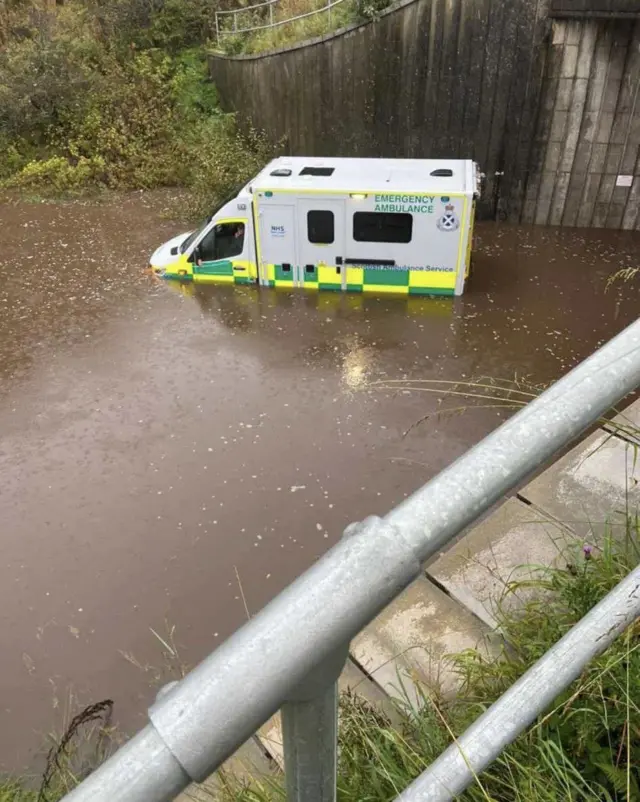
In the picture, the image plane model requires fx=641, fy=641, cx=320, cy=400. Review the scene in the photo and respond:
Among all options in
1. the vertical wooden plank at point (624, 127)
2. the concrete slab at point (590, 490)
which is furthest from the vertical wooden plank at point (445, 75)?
the concrete slab at point (590, 490)

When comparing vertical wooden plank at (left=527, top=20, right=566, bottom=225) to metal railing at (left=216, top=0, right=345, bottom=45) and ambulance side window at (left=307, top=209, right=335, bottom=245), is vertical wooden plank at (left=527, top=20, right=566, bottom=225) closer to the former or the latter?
metal railing at (left=216, top=0, right=345, bottom=45)

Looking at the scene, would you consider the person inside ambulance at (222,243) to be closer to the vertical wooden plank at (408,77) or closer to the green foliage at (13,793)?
the vertical wooden plank at (408,77)

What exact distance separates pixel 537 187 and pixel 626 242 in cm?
192

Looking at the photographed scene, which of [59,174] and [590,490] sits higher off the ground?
[590,490]

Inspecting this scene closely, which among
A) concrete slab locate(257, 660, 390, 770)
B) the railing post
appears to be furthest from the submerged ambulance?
the railing post

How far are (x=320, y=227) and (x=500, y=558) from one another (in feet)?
26.6

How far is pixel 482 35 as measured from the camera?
1097 cm

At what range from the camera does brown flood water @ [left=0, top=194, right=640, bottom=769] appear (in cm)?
538

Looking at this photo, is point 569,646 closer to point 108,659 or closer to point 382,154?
point 108,659

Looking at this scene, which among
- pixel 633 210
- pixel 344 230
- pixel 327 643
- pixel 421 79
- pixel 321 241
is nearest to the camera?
pixel 327 643

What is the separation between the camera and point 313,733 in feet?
2.70

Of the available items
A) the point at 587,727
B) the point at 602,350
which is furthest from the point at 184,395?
the point at 602,350

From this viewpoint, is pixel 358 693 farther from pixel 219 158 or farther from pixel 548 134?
pixel 219 158

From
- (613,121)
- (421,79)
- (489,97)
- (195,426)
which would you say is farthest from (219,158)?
(195,426)
